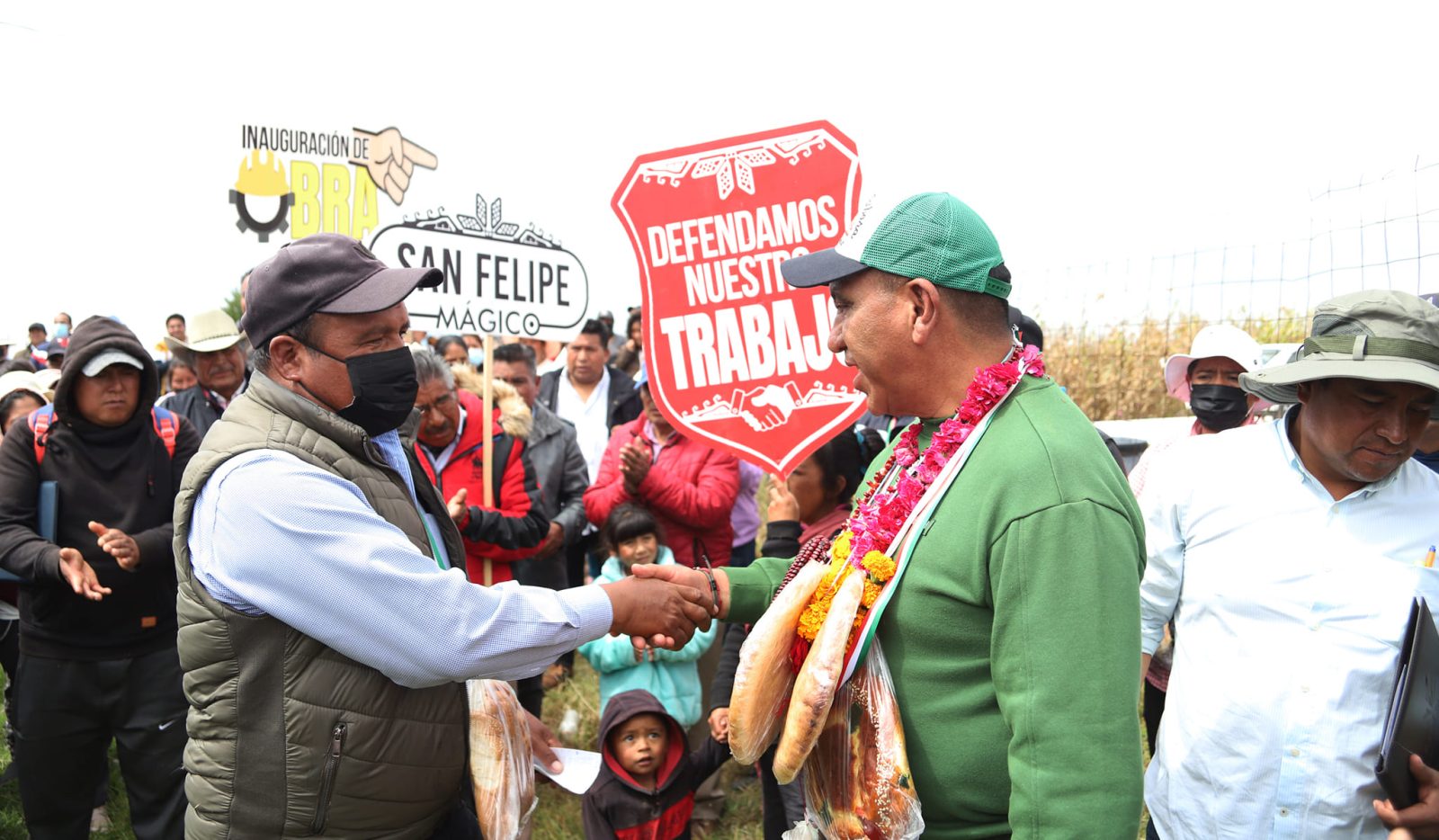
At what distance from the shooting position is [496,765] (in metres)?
2.48

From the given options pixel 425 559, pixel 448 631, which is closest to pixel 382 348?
pixel 425 559

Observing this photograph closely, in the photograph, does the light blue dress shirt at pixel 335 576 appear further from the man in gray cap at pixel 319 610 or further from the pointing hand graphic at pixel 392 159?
the pointing hand graphic at pixel 392 159

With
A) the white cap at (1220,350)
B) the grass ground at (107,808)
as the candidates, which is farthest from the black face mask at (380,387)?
the white cap at (1220,350)

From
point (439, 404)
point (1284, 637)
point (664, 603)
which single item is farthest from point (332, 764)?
point (439, 404)

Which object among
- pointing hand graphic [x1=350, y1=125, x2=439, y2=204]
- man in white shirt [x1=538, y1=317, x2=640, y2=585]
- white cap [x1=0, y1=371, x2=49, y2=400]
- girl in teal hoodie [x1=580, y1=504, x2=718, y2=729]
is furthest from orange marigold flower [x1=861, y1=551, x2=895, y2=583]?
white cap [x1=0, y1=371, x2=49, y2=400]

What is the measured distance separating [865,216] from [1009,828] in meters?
1.25

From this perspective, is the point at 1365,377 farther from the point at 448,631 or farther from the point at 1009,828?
the point at 448,631

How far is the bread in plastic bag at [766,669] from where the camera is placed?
2031 millimetres

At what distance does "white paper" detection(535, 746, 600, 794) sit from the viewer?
9.34 feet

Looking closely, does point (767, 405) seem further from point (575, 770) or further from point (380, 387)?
point (380, 387)

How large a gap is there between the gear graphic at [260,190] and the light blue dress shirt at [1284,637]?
4043mm

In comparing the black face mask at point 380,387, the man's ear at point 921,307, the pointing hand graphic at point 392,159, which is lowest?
the black face mask at point 380,387

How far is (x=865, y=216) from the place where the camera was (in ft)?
6.99

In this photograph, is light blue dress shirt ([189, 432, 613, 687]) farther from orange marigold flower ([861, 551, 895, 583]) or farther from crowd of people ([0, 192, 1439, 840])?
orange marigold flower ([861, 551, 895, 583])
